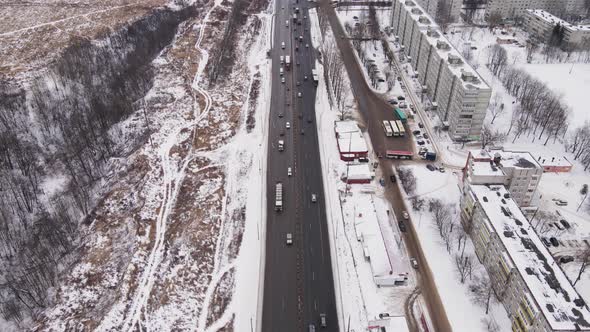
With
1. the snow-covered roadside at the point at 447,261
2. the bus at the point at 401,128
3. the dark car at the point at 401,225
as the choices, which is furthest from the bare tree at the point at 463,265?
the bus at the point at 401,128

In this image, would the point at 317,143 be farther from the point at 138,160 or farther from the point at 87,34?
the point at 87,34

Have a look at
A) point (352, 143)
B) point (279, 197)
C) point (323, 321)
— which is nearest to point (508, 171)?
point (352, 143)

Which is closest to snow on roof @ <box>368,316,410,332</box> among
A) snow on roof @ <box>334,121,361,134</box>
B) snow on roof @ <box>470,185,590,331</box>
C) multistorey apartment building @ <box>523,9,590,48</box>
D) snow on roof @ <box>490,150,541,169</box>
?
snow on roof @ <box>470,185,590,331</box>

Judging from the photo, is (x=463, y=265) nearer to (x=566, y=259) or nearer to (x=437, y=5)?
(x=566, y=259)

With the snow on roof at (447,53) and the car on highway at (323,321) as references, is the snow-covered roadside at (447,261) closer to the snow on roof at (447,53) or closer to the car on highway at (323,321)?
the car on highway at (323,321)

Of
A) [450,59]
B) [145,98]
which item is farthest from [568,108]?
[145,98]
